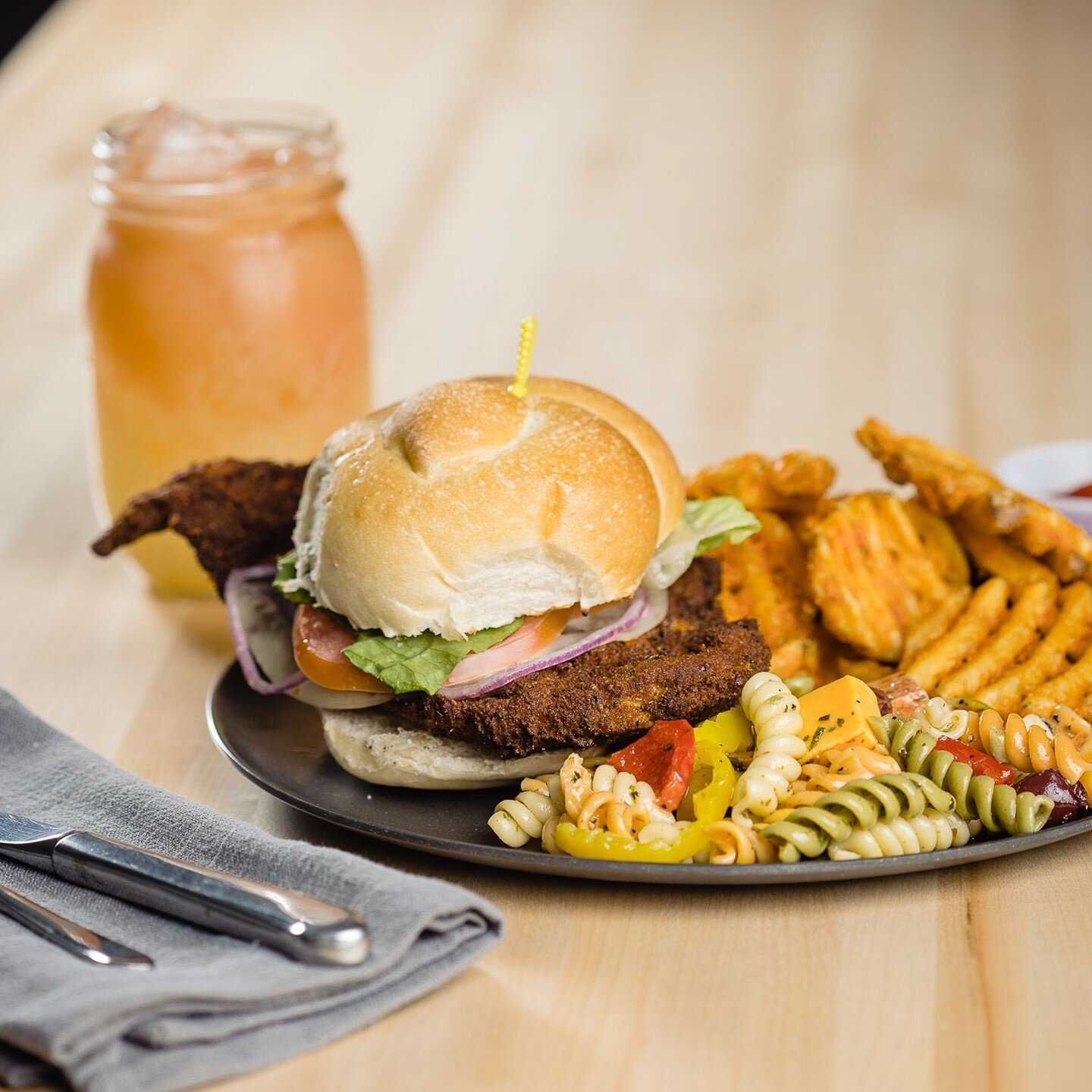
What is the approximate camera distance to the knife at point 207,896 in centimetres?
223

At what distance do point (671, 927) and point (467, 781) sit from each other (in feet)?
1.66

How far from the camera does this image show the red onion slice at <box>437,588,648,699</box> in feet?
9.52

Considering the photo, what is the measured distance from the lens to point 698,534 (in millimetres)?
3328

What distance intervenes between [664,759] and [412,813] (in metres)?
0.49

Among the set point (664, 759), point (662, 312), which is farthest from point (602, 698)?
point (662, 312)

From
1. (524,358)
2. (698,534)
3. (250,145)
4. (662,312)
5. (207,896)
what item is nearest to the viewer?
(207,896)

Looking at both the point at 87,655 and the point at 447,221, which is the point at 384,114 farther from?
the point at 87,655

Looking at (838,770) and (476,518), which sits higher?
(476,518)

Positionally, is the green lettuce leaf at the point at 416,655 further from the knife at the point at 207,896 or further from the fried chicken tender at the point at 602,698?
the knife at the point at 207,896

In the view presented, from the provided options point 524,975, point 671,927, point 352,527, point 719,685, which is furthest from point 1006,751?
point 352,527

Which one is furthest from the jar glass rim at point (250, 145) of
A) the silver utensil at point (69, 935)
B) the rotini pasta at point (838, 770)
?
the rotini pasta at point (838, 770)

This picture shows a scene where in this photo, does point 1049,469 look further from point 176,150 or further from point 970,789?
point 176,150

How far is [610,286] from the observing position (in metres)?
6.44

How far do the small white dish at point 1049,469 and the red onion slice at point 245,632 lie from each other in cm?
194
